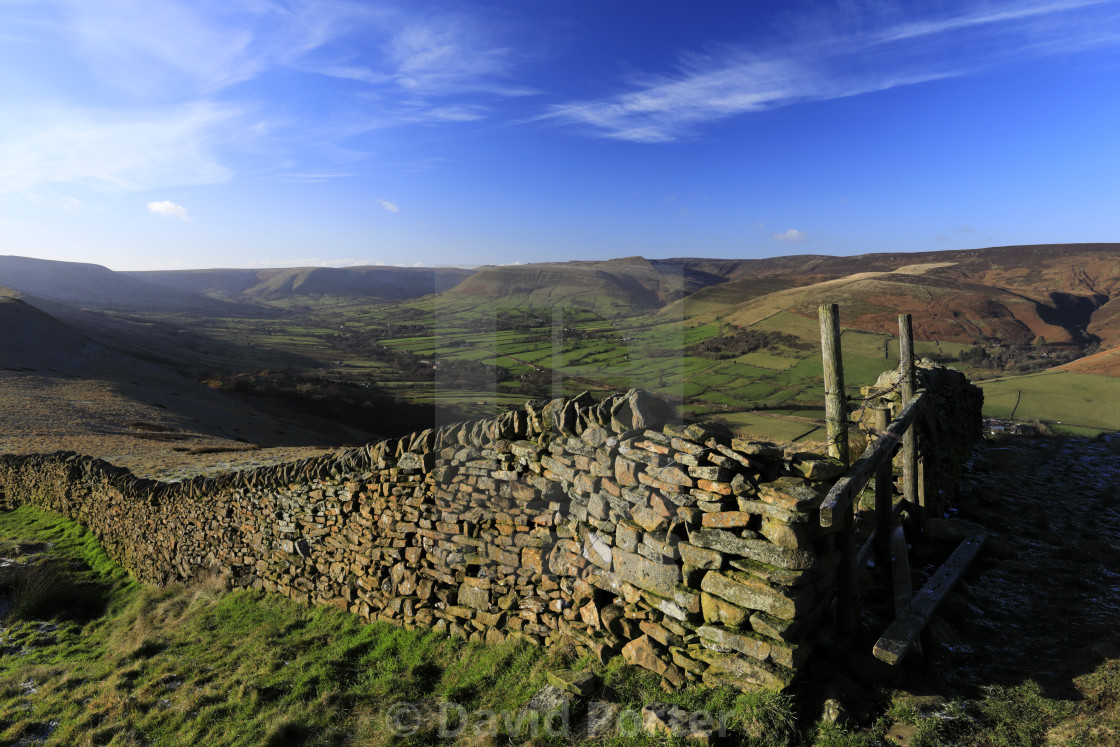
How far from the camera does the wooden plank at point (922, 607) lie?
4.25m

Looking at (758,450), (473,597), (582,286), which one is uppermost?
(582,286)

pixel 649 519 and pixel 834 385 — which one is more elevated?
pixel 834 385

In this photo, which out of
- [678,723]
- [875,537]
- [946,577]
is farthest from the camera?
[875,537]

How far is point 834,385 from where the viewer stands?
200 inches

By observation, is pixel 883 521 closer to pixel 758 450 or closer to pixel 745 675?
pixel 758 450

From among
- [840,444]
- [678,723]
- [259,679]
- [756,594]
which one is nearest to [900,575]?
[840,444]

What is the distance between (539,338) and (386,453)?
3.50 metres

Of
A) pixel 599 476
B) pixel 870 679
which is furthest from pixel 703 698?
pixel 599 476

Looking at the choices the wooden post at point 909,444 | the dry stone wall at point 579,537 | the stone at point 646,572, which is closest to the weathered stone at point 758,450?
the dry stone wall at point 579,537

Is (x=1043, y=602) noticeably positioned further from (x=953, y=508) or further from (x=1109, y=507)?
(x=1109, y=507)

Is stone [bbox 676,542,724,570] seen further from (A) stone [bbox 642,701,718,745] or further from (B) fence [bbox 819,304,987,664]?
(A) stone [bbox 642,701,718,745]

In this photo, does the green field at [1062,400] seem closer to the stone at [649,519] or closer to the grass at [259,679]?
the stone at [649,519]

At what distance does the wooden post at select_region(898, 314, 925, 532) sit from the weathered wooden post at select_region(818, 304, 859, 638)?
10.3ft

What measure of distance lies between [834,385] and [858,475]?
3.42 feet
